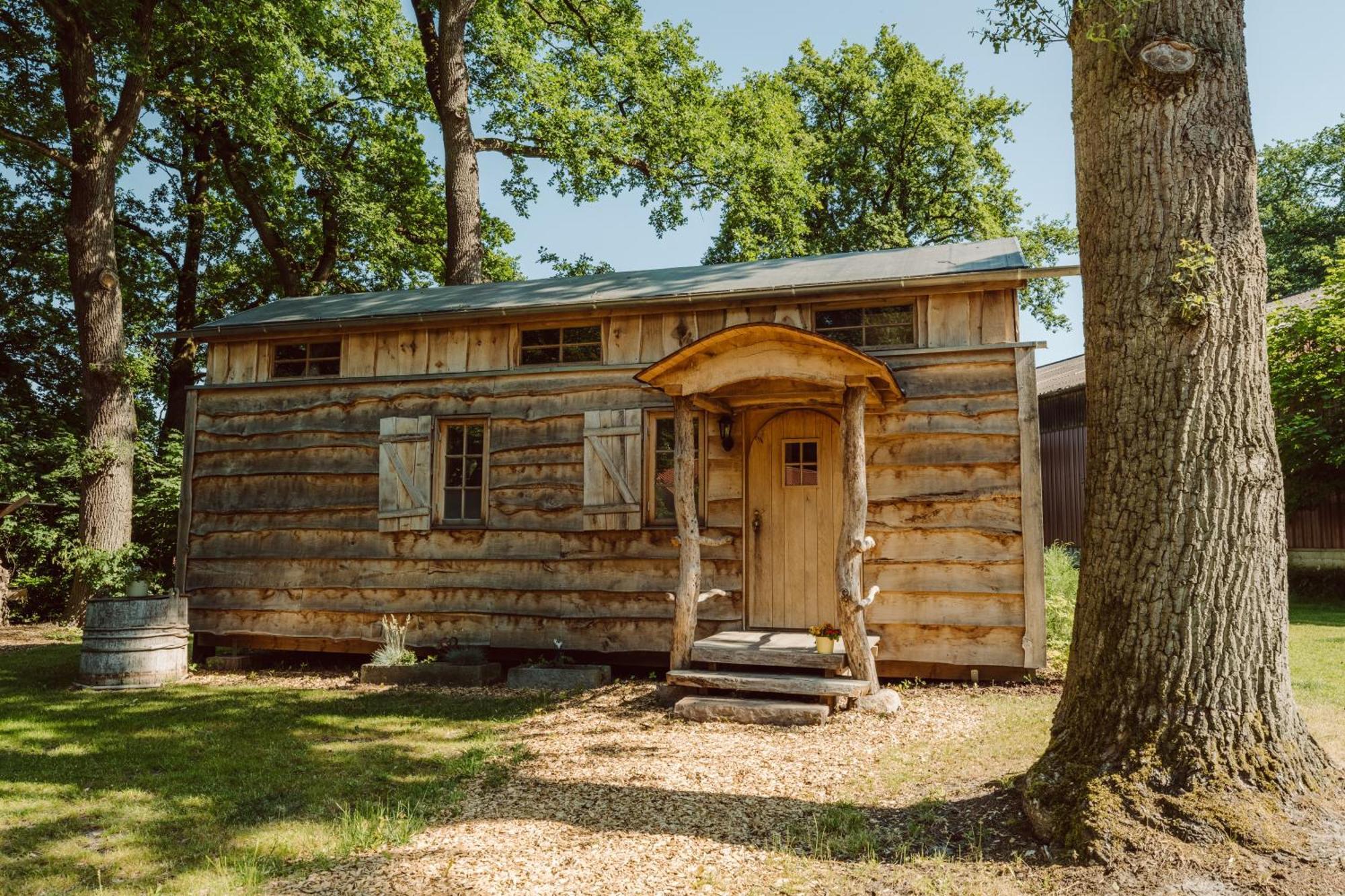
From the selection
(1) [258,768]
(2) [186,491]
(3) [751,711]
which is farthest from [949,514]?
(2) [186,491]

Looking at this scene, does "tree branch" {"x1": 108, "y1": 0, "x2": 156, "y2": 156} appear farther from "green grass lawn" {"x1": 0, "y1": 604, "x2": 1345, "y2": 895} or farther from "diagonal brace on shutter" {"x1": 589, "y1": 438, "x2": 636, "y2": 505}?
"diagonal brace on shutter" {"x1": 589, "y1": 438, "x2": 636, "y2": 505}

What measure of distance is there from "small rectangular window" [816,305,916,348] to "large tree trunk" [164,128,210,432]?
14.8m

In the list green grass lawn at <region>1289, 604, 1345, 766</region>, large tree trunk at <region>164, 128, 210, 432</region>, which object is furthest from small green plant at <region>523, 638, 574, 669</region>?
large tree trunk at <region>164, 128, 210, 432</region>

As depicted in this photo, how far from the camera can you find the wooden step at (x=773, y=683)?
20.7ft

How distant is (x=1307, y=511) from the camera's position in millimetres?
14719

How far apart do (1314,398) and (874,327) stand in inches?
443

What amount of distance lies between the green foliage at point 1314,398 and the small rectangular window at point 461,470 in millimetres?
12798

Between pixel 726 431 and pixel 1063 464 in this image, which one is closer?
pixel 726 431

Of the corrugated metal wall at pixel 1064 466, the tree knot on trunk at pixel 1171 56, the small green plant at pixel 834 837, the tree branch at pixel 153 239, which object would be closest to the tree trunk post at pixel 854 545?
the small green plant at pixel 834 837

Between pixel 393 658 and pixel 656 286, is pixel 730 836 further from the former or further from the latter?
pixel 656 286

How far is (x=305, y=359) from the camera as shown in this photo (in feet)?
31.6

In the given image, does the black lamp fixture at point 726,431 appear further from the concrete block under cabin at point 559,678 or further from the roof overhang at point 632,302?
the concrete block under cabin at point 559,678

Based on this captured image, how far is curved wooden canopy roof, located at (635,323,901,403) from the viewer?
6672mm

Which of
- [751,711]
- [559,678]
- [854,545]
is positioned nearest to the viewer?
[751,711]
